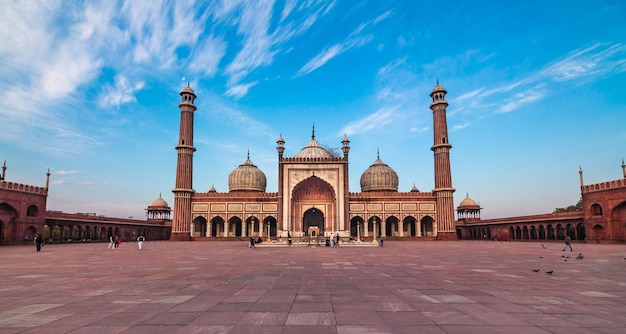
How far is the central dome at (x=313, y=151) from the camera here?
168 ft

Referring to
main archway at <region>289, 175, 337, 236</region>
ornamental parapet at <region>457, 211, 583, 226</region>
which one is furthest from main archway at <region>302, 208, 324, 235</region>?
ornamental parapet at <region>457, 211, 583, 226</region>

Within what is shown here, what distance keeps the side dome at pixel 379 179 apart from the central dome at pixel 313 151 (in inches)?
278

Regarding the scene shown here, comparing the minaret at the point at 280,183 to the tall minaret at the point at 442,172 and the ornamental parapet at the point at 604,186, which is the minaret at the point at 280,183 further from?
the ornamental parapet at the point at 604,186

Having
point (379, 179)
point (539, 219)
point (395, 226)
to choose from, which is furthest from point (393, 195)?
point (539, 219)

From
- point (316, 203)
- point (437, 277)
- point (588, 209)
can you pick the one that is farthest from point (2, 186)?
point (588, 209)

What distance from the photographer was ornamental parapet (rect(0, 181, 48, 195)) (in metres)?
30.8

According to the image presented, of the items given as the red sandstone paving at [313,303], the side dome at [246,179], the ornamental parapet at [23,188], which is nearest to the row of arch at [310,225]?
the side dome at [246,179]

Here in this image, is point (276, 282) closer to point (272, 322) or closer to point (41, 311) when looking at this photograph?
point (272, 322)

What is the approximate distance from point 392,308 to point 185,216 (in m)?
41.6

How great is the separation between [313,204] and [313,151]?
8282 millimetres

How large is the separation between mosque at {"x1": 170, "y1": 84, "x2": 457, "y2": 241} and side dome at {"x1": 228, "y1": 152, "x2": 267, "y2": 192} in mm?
5397

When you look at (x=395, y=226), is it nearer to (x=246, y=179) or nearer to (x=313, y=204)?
(x=313, y=204)

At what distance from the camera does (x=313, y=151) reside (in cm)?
5209

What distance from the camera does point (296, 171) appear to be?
149 feet
